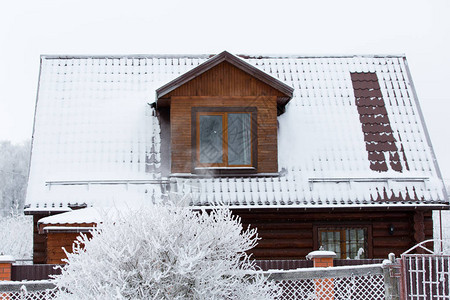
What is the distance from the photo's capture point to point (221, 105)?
38.3 ft

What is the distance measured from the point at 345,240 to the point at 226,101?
12.8 feet

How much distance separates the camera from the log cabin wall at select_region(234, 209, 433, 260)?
442 inches

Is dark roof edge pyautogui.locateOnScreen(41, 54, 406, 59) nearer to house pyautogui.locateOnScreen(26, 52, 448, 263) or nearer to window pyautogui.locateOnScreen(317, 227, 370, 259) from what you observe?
house pyautogui.locateOnScreen(26, 52, 448, 263)

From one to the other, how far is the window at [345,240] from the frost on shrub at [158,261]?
19.7 ft

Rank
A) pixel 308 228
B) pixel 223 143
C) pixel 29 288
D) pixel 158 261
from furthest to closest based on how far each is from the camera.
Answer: pixel 223 143
pixel 308 228
pixel 29 288
pixel 158 261

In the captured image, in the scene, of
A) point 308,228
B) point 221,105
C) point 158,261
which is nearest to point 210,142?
point 221,105

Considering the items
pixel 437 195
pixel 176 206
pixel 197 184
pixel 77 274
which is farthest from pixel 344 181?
pixel 77 274

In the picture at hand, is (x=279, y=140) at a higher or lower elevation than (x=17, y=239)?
higher

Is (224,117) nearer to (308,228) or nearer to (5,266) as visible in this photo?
(308,228)

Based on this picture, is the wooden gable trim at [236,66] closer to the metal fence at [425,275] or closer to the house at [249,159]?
the house at [249,159]

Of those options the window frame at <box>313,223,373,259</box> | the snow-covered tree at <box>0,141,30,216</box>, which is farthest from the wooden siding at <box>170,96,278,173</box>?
the snow-covered tree at <box>0,141,30,216</box>

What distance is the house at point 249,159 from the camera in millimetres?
11039

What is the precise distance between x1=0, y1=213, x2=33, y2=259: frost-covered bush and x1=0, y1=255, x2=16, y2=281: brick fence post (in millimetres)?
26400

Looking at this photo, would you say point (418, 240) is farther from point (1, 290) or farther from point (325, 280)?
point (1, 290)
